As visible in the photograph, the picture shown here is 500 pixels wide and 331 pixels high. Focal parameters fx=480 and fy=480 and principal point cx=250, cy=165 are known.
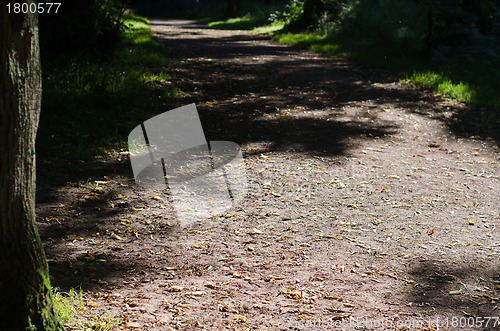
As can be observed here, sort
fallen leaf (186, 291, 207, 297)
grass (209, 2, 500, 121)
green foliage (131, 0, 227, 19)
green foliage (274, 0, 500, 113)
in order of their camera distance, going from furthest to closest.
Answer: green foliage (131, 0, 227, 19) → green foliage (274, 0, 500, 113) → grass (209, 2, 500, 121) → fallen leaf (186, 291, 207, 297)

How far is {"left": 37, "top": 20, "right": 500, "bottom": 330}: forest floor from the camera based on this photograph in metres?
3.12

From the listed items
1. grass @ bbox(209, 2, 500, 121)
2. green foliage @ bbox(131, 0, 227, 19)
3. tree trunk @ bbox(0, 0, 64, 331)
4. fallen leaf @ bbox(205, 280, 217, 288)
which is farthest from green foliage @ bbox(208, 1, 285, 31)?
tree trunk @ bbox(0, 0, 64, 331)

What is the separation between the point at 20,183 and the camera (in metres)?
2.27

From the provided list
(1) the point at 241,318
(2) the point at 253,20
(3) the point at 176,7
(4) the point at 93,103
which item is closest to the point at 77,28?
(4) the point at 93,103

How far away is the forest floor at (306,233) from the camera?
10.2ft

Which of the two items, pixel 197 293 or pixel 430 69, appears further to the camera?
pixel 430 69

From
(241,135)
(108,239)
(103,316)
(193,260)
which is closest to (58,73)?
(241,135)

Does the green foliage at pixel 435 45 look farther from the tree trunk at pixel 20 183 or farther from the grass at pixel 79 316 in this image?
the tree trunk at pixel 20 183

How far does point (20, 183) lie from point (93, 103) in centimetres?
513

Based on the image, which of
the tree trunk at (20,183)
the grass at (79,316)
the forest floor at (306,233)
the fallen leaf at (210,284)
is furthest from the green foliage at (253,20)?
the tree trunk at (20,183)

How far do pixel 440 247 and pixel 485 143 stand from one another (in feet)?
10.9

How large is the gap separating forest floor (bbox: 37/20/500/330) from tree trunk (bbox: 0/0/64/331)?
631mm

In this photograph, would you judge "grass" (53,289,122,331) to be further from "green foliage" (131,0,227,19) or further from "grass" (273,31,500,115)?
"green foliage" (131,0,227,19)

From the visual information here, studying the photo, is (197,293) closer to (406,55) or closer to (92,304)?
(92,304)
